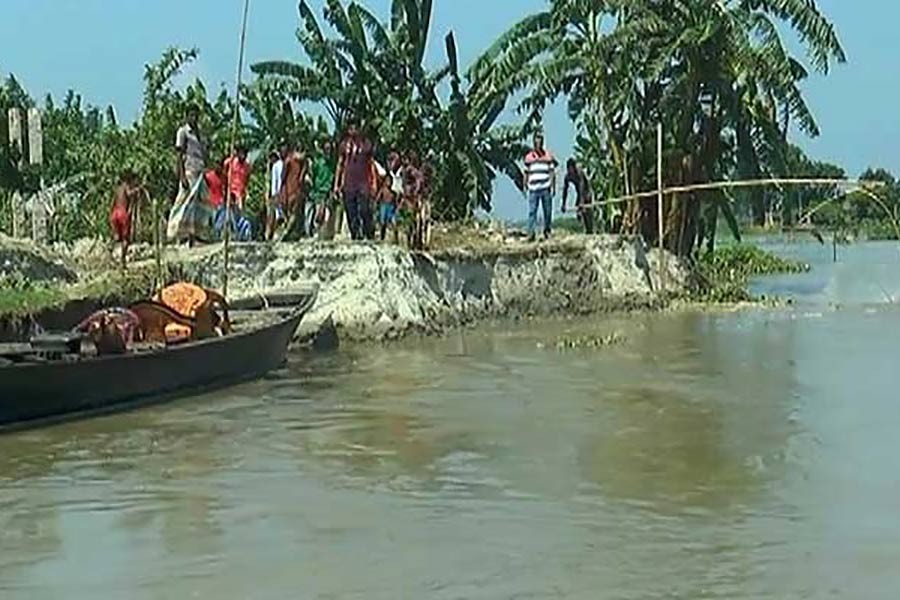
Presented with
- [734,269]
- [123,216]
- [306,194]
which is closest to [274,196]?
[306,194]

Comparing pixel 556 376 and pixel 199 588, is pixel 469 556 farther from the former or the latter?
pixel 556 376

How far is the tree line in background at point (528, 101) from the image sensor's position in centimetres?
2355

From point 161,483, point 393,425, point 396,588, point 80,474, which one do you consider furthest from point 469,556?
point 393,425

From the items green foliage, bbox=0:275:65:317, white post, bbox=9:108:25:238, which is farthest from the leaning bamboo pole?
green foliage, bbox=0:275:65:317

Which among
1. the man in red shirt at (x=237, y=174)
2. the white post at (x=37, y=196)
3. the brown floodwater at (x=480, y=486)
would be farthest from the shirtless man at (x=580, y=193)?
the brown floodwater at (x=480, y=486)

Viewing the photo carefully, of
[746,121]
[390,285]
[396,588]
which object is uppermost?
[746,121]

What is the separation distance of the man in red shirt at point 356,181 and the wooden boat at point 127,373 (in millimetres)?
3707

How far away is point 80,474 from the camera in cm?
1033

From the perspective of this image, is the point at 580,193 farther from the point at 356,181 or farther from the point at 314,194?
the point at 356,181

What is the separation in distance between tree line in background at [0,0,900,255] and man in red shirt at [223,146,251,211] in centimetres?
372

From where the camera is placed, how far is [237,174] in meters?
19.1

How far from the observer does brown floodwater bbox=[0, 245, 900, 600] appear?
7.51m

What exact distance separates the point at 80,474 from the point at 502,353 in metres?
7.84

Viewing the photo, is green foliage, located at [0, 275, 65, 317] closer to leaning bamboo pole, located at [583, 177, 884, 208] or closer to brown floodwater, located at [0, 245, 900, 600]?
brown floodwater, located at [0, 245, 900, 600]
